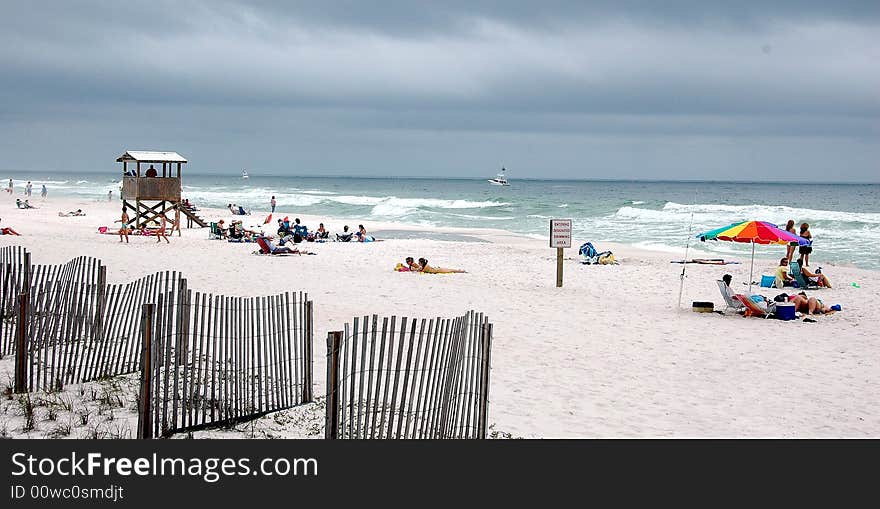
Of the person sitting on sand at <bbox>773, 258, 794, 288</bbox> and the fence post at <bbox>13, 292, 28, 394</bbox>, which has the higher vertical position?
the person sitting on sand at <bbox>773, 258, 794, 288</bbox>

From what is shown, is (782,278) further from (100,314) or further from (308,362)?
(100,314)

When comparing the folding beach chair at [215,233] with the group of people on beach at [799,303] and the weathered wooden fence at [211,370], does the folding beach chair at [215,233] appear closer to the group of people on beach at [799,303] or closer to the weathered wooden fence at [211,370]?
the group of people on beach at [799,303]

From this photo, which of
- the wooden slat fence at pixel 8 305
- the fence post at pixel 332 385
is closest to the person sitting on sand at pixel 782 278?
the fence post at pixel 332 385

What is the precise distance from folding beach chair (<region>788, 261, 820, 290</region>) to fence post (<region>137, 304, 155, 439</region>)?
1620 centimetres

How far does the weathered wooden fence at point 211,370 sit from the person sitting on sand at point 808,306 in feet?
32.7

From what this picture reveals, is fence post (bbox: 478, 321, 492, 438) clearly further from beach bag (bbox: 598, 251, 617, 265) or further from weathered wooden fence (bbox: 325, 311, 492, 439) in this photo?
beach bag (bbox: 598, 251, 617, 265)

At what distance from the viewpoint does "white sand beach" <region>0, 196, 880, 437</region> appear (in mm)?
8438

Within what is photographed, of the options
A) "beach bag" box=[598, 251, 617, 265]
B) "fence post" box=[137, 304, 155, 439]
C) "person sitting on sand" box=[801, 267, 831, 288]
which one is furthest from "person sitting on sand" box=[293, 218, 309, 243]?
"fence post" box=[137, 304, 155, 439]

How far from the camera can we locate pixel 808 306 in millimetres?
14891

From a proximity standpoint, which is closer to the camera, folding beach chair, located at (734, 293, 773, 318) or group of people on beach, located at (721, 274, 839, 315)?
folding beach chair, located at (734, 293, 773, 318)

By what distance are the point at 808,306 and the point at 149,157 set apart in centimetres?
2424

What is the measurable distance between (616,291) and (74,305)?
12.0 metres

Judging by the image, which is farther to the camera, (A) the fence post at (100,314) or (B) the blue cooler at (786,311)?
(B) the blue cooler at (786,311)

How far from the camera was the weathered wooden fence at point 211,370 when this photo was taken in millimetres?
6473
